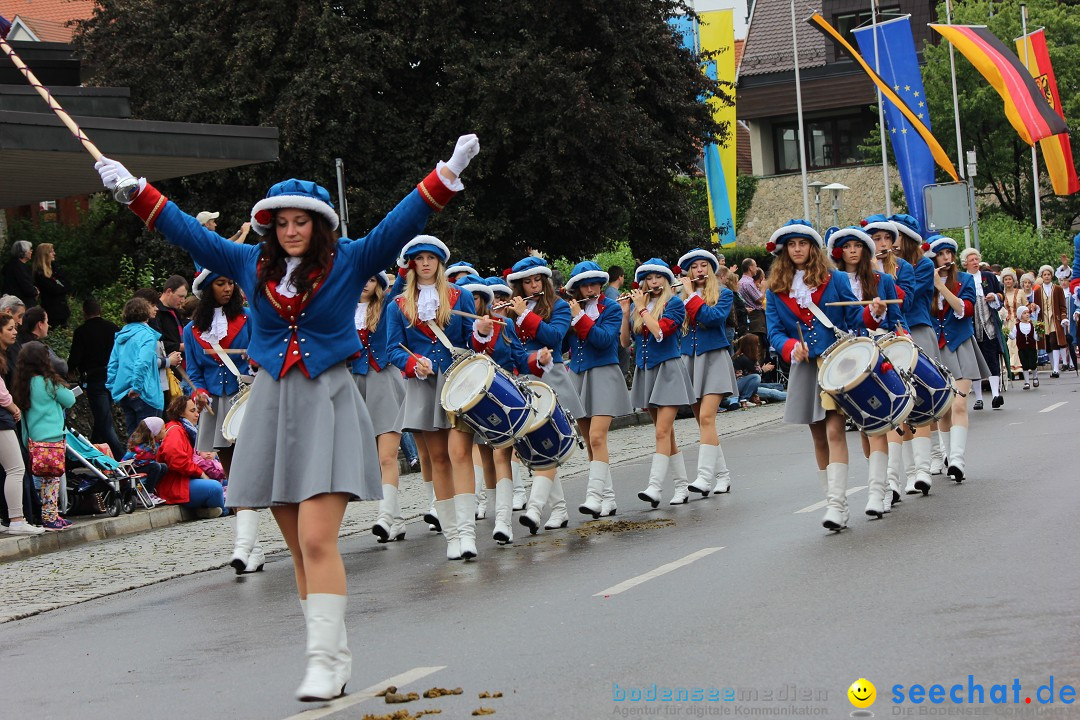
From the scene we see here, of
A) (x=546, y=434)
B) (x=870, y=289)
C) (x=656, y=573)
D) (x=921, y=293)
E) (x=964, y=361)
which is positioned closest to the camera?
(x=656, y=573)

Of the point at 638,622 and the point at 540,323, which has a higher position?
the point at 540,323

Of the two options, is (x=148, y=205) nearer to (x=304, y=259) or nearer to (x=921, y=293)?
(x=304, y=259)

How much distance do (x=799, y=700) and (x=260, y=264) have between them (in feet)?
9.39

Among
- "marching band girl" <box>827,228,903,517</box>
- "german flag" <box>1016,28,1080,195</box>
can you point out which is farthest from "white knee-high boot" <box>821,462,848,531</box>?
"german flag" <box>1016,28,1080,195</box>

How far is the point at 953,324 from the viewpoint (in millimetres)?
14883

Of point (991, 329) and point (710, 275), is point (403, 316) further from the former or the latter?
point (991, 329)

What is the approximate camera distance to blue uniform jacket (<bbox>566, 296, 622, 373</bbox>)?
12.6 meters

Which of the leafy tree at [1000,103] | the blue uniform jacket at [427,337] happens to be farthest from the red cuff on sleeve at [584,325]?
the leafy tree at [1000,103]

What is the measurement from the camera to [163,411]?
1692 centimetres

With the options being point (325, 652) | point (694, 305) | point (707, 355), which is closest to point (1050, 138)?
point (707, 355)

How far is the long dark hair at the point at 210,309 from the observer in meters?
11.4

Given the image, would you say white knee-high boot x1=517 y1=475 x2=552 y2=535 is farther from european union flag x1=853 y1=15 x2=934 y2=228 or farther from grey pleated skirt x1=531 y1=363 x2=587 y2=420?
european union flag x1=853 y1=15 x2=934 y2=228

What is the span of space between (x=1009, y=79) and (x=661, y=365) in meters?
25.6

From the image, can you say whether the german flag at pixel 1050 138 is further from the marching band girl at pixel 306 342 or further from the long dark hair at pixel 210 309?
the marching band girl at pixel 306 342
